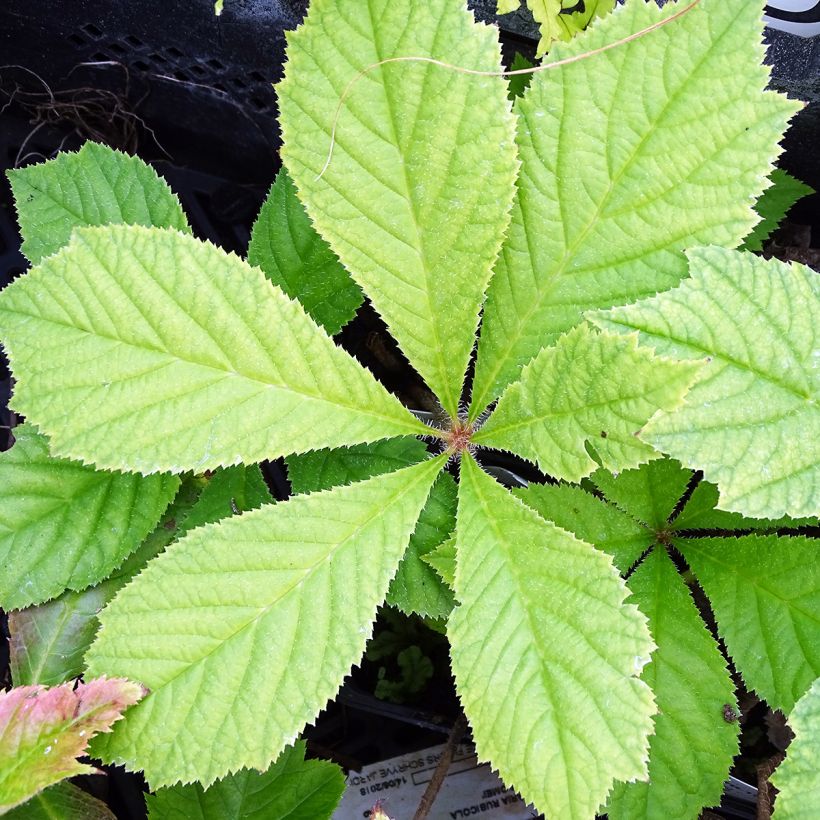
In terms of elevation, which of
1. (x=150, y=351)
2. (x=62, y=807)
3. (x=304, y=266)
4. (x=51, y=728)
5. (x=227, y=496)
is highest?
(x=304, y=266)

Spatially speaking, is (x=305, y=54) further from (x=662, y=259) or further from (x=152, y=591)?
(x=152, y=591)

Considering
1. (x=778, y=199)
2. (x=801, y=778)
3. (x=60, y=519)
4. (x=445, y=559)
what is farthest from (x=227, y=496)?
(x=778, y=199)

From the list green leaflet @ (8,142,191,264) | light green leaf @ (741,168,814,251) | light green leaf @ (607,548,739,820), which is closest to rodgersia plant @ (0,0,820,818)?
light green leaf @ (607,548,739,820)

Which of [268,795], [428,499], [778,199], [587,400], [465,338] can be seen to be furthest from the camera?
[778,199]

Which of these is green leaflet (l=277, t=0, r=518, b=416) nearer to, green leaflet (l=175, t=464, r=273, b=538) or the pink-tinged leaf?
green leaflet (l=175, t=464, r=273, b=538)

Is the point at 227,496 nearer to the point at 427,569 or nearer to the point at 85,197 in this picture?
the point at 427,569
